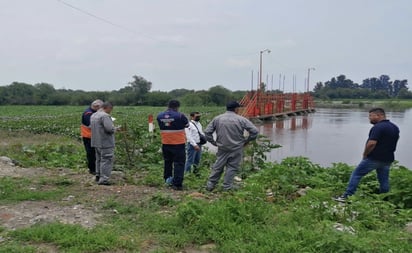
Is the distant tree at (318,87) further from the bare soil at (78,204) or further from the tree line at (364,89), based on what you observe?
the bare soil at (78,204)

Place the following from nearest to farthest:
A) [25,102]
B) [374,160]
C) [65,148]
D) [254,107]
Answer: [374,160] < [65,148] < [254,107] < [25,102]

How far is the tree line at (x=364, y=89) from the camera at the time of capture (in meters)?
115

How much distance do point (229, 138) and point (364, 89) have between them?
129m

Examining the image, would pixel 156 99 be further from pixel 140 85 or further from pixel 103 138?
pixel 103 138

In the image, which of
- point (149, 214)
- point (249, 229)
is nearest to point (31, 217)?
point (149, 214)

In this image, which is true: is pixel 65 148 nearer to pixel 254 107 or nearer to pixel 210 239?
pixel 210 239

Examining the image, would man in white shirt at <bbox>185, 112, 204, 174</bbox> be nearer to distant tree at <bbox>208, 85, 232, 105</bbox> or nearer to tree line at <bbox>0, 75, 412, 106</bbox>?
tree line at <bbox>0, 75, 412, 106</bbox>

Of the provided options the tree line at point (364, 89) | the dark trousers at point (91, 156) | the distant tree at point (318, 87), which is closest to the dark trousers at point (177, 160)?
the dark trousers at point (91, 156)

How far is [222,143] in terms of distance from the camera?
703 centimetres

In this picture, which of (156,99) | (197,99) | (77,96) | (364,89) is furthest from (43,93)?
(364,89)

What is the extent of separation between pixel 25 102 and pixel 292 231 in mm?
90085

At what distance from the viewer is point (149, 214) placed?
5.51 meters

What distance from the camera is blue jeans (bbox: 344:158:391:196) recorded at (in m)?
6.88

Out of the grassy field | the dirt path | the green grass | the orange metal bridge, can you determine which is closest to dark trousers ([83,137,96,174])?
the grassy field
